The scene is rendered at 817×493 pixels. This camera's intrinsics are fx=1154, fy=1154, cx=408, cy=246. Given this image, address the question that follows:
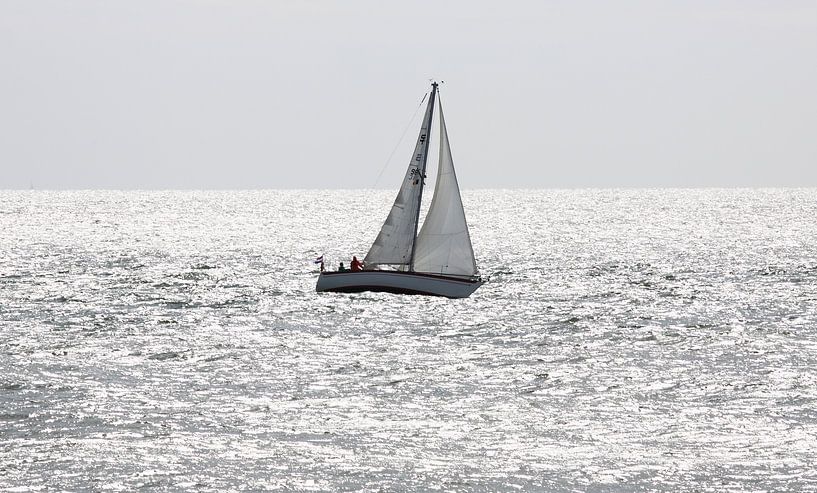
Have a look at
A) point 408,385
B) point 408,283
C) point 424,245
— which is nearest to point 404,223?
point 424,245

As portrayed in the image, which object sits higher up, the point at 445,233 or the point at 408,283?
the point at 445,233

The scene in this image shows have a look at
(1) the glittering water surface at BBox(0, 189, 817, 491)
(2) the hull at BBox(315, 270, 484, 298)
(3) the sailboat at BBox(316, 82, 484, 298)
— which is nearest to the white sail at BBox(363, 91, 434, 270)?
(3) the sailboat at BBox(316, 82, 484, 298)

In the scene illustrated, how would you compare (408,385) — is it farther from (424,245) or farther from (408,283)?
(424,245)

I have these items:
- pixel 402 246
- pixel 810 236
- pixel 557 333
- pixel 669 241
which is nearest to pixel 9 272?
pixel 402 246

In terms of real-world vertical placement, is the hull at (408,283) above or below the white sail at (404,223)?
below

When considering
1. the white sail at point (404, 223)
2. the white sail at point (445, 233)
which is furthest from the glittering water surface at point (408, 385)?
the white sail at point (404, 223)

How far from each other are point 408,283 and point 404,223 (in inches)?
131

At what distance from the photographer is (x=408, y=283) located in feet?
181

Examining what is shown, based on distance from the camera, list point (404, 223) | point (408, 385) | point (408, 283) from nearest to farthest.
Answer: point (408, 385) < point (408, 283) < point (404, 223)

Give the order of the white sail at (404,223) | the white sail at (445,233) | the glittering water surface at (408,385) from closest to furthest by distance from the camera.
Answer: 1. the glittering water surface at (408,385)
2. the white sail at (445,233)
3. the white sail at (404,223)

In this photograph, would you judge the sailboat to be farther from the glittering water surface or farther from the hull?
the glittering water surface

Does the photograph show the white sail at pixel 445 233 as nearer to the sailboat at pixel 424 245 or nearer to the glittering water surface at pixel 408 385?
the sailboat at pixel 424 245

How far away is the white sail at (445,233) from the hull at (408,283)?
2.72ft

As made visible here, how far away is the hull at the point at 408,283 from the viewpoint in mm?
55031
